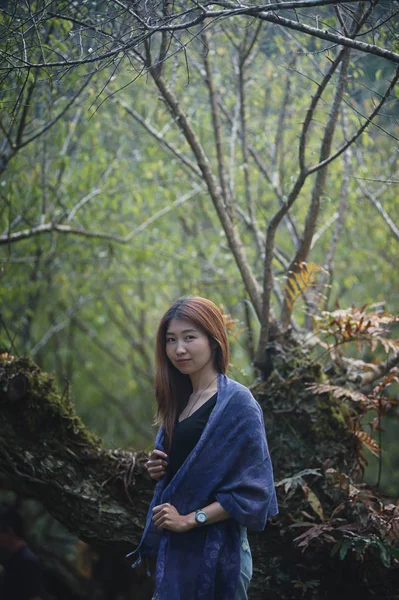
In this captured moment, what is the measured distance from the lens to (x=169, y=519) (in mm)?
2385

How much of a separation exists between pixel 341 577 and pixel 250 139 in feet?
14.7

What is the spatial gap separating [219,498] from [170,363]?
70 cm

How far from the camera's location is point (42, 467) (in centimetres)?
338

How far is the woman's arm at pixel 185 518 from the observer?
2348 mm

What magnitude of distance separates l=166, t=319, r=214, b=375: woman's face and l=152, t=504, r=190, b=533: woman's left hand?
582 mm

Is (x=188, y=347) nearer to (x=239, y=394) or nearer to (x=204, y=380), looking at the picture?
(x=204, y=380)

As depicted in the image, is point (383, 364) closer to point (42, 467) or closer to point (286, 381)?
point (286, 381)

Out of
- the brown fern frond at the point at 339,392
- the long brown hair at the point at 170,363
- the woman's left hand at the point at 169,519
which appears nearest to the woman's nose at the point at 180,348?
the long brown hair at the point at 170,363

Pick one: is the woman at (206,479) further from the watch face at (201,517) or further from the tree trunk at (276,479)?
the tree trunk at (276,479)

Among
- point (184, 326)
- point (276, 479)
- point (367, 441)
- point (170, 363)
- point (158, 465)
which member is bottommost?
point (276, 479)

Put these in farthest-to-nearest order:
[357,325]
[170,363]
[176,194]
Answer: [176,194], [357,325], [170,363]

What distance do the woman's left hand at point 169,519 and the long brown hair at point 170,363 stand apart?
0.33 meters

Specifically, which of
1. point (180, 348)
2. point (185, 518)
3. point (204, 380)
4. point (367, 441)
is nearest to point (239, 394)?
point (204, 380)

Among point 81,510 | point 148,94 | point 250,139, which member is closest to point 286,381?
point 81,510
